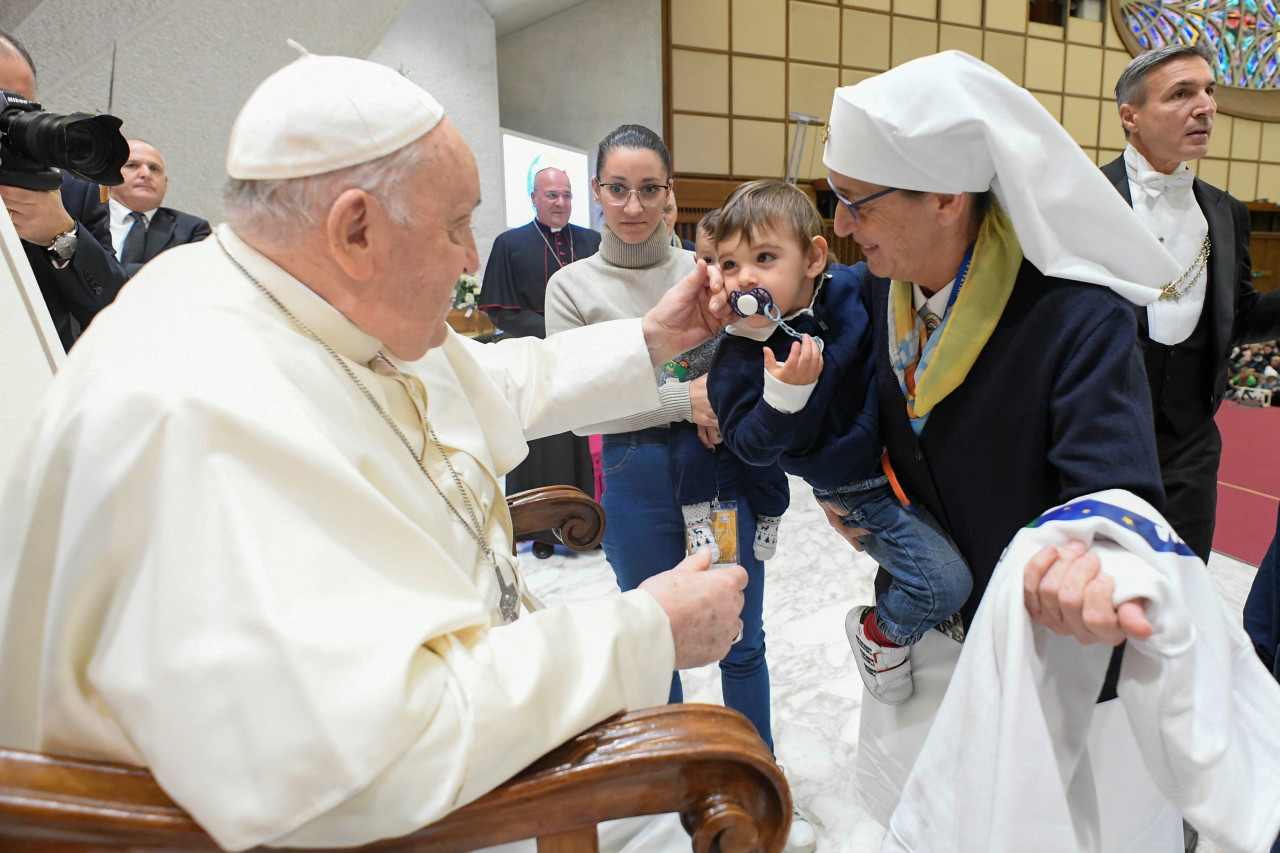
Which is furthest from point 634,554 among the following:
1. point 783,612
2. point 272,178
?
point 783,612

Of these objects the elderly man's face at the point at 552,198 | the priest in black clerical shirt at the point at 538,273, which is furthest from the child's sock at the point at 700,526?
the elderly man's face at the point at 552,198

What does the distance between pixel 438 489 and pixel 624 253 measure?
117 centimetres

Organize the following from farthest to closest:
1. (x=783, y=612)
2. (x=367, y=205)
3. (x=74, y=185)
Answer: (x=783, y=612), (x=74, y=185), (x=367, y=205)

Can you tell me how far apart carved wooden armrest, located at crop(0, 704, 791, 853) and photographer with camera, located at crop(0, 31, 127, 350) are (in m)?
1.60

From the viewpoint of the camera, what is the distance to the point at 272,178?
114 cm

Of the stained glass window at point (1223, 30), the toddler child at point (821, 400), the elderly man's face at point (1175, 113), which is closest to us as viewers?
the toddler child at point (821, 400)

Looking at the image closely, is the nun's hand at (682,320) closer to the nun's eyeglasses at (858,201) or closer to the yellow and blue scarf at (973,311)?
the nun's eyeglasses at (858,201)

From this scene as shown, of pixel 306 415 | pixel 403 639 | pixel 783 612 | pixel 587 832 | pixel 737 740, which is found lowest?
pixel 783 612

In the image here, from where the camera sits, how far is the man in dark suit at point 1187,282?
237 cm

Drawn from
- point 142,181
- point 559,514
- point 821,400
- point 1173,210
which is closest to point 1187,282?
point 1173,210

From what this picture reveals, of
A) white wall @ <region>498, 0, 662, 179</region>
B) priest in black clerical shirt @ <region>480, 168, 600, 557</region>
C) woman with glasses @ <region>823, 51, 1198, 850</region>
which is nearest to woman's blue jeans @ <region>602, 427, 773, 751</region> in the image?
woman with glasses @ <region>823, 51, 1198, 850</region>

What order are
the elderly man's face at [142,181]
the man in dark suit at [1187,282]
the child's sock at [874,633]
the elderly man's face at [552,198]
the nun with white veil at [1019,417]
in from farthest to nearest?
the elderly man's face at [552,198]
the elderly man's face at [142,181]
the man in dark suit at [1187,282]
the child's sock at [874,633]
the nun with white veil at [1019,417]

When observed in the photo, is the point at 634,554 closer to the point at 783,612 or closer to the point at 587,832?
the point at 587,832

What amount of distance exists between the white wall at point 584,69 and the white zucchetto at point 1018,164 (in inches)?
357
